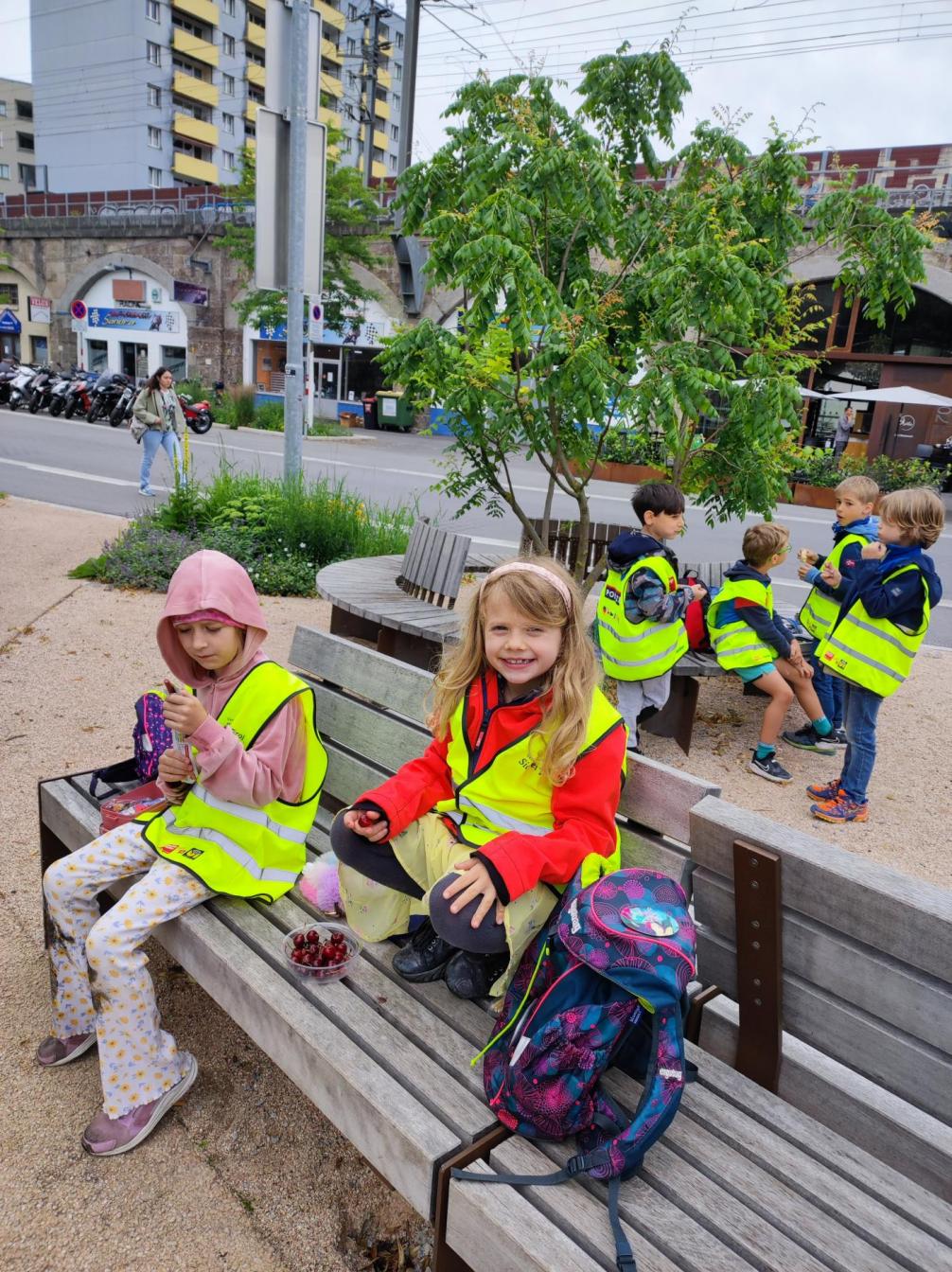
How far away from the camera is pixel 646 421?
5461mm

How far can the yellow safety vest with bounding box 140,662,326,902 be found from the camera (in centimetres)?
238

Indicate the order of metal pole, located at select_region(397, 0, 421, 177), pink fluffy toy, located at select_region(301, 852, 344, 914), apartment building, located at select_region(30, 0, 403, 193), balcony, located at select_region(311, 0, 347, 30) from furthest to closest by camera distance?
balcony, located at select_region(311, 0, 347, 30) → apartment building, located at select_region(30, 0, 403, 193) → metal pole, located at select_region(397, 0, 421, 177) → pink fluffy toy, located at select_region(301, 852, 344, 914)

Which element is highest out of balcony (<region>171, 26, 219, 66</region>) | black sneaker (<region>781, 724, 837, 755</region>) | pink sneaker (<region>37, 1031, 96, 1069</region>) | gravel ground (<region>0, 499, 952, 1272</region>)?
balcony (<region>171, 26, 219, 66</region>)

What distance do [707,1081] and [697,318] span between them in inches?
168

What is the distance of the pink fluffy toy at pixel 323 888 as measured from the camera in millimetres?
2447

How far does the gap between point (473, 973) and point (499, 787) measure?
439mm

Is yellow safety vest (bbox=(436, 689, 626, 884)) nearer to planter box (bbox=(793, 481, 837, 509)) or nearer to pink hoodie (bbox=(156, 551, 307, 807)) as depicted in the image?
pink hoodie (bbox=(156, 551, 307, 807))

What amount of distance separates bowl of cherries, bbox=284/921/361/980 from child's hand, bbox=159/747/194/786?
495mm

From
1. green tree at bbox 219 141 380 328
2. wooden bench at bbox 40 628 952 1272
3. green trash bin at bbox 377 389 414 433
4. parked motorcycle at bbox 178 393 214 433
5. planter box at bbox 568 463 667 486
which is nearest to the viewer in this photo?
wooden bench at bbox 40 628 952 1272

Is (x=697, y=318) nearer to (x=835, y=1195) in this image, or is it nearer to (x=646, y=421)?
(x=646, y=421)

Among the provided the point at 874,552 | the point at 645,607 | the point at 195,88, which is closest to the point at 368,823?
the point at 645,607

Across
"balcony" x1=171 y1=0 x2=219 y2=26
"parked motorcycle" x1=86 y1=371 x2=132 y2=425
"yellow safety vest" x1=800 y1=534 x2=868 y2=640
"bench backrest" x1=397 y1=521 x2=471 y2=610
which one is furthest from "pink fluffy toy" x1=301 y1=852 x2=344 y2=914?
"balcony" x1=171 y1=0 x2=219 y2=26

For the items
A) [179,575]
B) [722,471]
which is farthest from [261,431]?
[179,575]

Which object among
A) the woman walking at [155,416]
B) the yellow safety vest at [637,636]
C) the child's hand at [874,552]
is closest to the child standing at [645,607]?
the yellow safety vest at [637,636]
